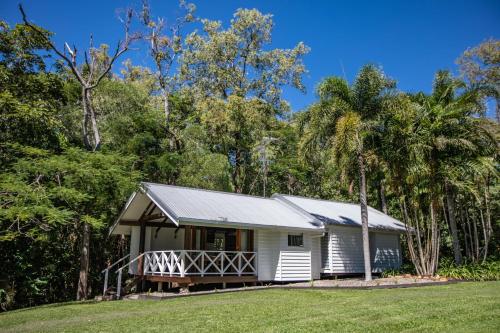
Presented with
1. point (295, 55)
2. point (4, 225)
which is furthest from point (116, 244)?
point (295, 55)

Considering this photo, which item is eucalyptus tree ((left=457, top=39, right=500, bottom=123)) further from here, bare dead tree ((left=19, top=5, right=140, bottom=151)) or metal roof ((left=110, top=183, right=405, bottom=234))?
bare dead tree ((left=19, top=5, right=140, bottom=151))

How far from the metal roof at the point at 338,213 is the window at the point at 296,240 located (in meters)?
1.61

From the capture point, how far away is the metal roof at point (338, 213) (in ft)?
67.2

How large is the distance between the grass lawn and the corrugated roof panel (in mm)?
3866

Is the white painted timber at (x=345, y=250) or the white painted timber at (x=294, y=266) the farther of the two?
the white painted timber at (x=345, y=250)

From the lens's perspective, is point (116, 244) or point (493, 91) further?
point (116, 244)

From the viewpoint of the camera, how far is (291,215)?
62.8ft

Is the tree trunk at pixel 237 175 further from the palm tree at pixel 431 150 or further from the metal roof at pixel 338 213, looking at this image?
the palm tree at pixel 431 150

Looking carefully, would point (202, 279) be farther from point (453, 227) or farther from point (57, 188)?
point (453, 227)

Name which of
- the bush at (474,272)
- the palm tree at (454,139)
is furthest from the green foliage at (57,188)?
the bush at (474,272)

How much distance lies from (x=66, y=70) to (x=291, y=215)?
1448cm

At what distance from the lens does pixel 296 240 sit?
60.4 feet

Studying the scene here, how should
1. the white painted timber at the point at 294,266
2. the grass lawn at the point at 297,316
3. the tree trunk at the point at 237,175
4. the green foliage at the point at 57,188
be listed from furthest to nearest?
the tree trunk at the point at 237,175, the white painted timber at the point at 294,266, the green foliage at the point at 57,188, the grass lawn at the point at 297,316

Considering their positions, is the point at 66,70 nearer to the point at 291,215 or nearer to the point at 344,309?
the point at 291,215
